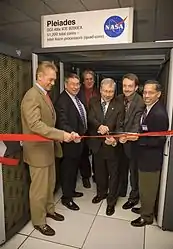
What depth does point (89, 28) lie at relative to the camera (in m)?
2.34

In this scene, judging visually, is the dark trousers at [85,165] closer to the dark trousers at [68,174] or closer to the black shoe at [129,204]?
the dark trousers at [68,174]

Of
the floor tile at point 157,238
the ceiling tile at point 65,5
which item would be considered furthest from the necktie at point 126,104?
the ceiling tile at point 65,5

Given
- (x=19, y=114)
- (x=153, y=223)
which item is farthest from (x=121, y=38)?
(x=153, y=223)

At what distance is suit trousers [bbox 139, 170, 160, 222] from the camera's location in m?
2.18

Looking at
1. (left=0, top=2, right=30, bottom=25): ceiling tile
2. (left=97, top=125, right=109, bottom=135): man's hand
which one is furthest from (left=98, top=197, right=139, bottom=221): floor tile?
(left=0, top=2, right=30, bottom=25): ceiling tile

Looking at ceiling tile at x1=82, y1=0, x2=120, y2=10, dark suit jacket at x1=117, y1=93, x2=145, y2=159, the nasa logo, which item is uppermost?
ceiling tile at x1=82, y1=0, x2=120, y2=10

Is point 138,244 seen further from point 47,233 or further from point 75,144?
point 75,144

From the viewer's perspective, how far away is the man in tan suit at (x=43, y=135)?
186 cm

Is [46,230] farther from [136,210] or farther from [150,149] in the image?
[150,149]

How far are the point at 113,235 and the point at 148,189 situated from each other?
0.57 metres

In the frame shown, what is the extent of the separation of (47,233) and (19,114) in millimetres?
1183

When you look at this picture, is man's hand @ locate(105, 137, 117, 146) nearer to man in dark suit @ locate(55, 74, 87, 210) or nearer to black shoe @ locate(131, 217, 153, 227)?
man in dark suit @ locate(55, 74, 87, 210)

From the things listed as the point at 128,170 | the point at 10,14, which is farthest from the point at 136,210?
the point at 10,14

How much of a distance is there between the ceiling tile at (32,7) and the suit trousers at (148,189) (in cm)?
332
